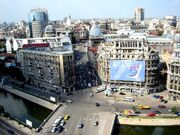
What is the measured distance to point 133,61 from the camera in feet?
350

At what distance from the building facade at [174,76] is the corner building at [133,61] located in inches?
263

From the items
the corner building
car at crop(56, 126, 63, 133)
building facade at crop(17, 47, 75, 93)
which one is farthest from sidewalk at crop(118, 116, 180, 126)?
building facade at crop(17, 47, 75, 93)

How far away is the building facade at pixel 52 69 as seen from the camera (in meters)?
112

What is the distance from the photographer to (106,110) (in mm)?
94000

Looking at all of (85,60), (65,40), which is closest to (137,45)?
(85,60)

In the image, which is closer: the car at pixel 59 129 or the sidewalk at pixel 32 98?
the car at pixel 59 129

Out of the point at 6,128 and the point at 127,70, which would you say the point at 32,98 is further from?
the point at 127,70

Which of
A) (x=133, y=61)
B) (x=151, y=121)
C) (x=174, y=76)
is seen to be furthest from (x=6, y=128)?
(x=174, y=76)

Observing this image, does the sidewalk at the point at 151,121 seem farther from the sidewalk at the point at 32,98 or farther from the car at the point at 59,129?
the sidewalk at the point at 32,98

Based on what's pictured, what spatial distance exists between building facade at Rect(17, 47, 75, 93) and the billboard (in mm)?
17815

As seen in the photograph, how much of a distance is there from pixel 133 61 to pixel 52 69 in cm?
3402

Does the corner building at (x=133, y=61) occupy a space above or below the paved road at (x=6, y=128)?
above

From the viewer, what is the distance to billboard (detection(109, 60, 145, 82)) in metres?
106

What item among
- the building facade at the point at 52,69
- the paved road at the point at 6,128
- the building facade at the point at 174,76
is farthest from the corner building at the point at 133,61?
the paved road at the point at 6,128
